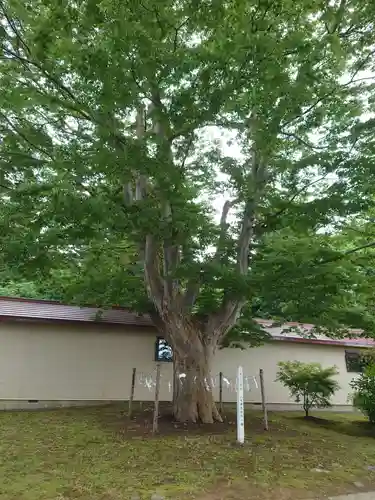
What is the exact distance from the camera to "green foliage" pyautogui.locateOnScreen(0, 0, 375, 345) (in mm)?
6117

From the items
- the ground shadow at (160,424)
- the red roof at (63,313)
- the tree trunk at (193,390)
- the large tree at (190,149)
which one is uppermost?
the large tree at (190,149)

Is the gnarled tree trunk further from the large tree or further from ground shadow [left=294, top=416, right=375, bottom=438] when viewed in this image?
ground shadow [left=294, top=416, right=375, bottom=438]

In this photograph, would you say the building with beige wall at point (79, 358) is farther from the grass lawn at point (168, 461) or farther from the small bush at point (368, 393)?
the small bush at point (368, 393)

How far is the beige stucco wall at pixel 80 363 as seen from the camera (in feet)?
38.8

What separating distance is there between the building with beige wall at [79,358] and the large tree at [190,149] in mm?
3259

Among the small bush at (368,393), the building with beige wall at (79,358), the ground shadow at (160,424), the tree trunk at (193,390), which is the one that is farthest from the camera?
the building with beige wall at (79,358)

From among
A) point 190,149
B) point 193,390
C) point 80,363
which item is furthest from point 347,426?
point 190,149

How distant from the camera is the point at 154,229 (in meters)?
7.53

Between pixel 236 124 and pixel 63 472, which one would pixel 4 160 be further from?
pixel 63 472

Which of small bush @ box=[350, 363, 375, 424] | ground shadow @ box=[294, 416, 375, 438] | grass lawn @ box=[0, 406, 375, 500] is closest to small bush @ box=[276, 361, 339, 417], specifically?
ground shadow @ box=[294, 416, 375, 438]

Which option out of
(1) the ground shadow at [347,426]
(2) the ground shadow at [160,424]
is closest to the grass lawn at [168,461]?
(2) the ground shadow at [160,424]

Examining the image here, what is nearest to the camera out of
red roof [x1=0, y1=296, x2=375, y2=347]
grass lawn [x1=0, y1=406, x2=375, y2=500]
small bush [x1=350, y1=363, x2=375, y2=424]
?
grass lawn [x1=0, y1=406, x2=375, y2=500]

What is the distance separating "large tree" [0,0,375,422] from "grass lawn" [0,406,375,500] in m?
1.86

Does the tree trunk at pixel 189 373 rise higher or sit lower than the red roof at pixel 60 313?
lower
